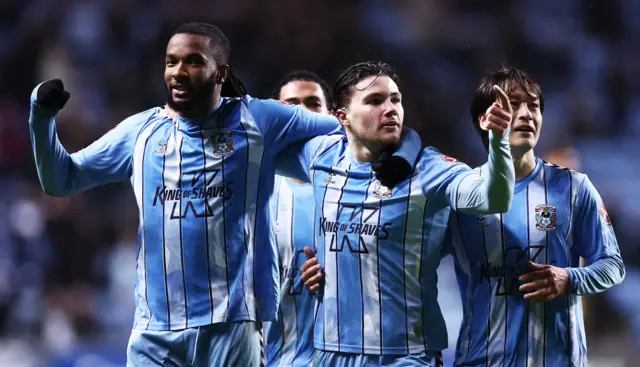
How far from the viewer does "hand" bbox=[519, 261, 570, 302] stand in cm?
371

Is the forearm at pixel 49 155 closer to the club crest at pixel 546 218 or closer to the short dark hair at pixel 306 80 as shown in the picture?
the short dark hair at pixel 306 80

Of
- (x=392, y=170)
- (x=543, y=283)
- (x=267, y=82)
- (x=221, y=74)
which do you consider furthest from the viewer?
(x=267, y=82)

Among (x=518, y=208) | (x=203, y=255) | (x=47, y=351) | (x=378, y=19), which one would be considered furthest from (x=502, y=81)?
(x=378, y=19)

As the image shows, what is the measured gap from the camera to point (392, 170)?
12.6 feet

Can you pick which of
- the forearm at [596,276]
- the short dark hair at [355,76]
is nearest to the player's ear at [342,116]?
the short dark hair at [355,76]

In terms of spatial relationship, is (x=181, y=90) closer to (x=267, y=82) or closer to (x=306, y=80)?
(x=306, y=80)

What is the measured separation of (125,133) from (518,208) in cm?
160

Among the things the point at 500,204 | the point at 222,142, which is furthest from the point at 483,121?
the point at 222,142

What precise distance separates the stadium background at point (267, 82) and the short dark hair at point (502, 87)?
134 inches

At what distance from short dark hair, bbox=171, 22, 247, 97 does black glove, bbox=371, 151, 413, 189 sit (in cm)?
72

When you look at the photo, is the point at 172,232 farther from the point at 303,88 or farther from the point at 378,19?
the point at 378,19

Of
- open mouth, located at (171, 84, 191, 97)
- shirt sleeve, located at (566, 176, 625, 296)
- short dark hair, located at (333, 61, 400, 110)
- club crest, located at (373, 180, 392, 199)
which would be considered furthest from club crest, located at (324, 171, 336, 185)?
shirt sleeve, located at (566, 176, 625, 296)

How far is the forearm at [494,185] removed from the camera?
3.41 m

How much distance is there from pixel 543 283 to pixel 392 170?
70cm
